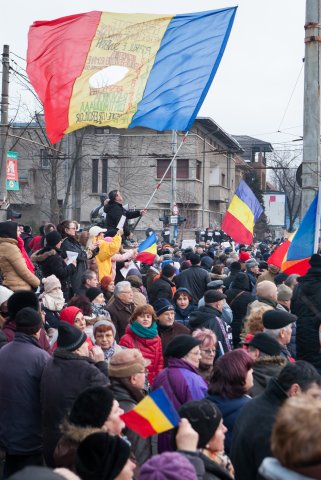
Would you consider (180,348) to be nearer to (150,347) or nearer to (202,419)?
(150,347)

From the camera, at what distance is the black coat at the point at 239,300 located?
10344mm

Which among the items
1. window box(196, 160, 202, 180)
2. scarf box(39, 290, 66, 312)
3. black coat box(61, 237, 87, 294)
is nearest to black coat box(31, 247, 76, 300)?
black coat box(61, 237, 87, 294)

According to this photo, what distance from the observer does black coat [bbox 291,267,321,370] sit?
25.9 feet

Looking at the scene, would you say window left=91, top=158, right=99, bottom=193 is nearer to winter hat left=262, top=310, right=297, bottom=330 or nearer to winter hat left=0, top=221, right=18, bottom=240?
winter hat left=0, top=221, right=18, bottom=240

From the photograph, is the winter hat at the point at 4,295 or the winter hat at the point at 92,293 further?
the winter hat at the point at 92,293

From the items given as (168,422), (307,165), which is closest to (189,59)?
(307,165)

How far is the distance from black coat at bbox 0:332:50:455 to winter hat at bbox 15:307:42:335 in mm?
154

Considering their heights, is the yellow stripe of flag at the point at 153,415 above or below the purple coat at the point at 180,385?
above

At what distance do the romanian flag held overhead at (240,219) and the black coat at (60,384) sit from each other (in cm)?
932

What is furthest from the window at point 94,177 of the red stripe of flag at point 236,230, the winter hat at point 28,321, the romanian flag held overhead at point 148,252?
the winter hat at point 28,321

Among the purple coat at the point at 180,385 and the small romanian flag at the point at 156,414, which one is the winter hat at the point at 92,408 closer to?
the small romanian flag at the point at 156,414

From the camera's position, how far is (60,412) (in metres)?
5.52

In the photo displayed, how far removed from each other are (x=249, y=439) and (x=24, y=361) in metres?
2.13

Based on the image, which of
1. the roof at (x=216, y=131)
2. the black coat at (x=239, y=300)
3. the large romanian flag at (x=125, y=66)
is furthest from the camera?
the roof at (x=216, y=131)
